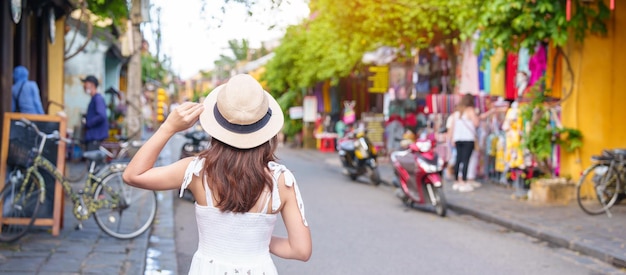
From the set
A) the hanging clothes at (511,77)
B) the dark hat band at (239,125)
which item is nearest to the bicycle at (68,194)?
the dark hat band at (239,125)

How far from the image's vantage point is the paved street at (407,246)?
7098mm

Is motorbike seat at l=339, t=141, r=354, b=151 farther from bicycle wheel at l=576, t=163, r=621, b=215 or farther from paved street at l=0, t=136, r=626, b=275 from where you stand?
bicycle wheel at l=576, t=163, r=621, b=215

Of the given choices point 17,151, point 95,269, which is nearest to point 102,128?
point 17,151

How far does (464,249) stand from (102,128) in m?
6.14

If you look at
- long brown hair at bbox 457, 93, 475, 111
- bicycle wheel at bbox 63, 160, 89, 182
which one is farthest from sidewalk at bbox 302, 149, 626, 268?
bicycle wheel at bbox 63, 160, 89, 182

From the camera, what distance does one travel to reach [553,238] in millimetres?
8656

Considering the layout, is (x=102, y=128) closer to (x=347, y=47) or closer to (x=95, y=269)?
(x=95, y=269)

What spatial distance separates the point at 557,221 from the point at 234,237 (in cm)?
767

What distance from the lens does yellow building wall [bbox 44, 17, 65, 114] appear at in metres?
13.6

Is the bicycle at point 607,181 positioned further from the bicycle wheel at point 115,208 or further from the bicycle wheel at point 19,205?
the bicycle wheel at point 19,205

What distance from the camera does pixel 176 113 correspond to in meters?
2.91

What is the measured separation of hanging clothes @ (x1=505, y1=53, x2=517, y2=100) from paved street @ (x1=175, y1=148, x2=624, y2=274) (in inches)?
133

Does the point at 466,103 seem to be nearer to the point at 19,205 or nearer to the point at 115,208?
the point at 115,208

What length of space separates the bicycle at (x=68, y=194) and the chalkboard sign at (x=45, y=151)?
62 mm
